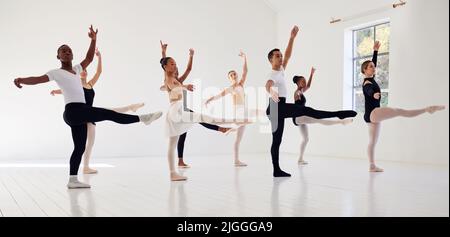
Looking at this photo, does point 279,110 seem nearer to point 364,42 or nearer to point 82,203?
point 82,203

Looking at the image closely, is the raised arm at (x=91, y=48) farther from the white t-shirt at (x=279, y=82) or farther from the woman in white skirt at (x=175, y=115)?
the white t-shirt at (x=279, y=82)

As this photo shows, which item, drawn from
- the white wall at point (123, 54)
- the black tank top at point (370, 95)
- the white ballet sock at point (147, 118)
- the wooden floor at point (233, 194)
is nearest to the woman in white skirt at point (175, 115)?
the white ballet sock at point (147, 118)

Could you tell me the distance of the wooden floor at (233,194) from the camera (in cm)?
294

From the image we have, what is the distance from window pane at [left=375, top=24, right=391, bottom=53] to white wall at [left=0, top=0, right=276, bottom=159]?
2.69 meters

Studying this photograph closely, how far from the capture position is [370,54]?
25.2 feet

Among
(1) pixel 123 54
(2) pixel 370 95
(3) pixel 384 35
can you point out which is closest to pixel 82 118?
(2) pixel 370 95

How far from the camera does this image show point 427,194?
3.61 meters

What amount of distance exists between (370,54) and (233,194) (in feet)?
16.1

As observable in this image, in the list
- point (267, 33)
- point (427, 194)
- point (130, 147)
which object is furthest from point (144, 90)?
point (427, 194)

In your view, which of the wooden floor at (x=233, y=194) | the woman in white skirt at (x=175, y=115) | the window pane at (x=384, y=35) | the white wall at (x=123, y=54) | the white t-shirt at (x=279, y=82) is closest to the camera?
the wooden floor at (x=233, y=194)

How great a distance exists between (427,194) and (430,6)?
12.2 feet

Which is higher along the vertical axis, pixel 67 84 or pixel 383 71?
pixel 383 71

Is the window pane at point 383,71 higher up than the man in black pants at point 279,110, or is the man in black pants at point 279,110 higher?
the window pane at point 383,71
